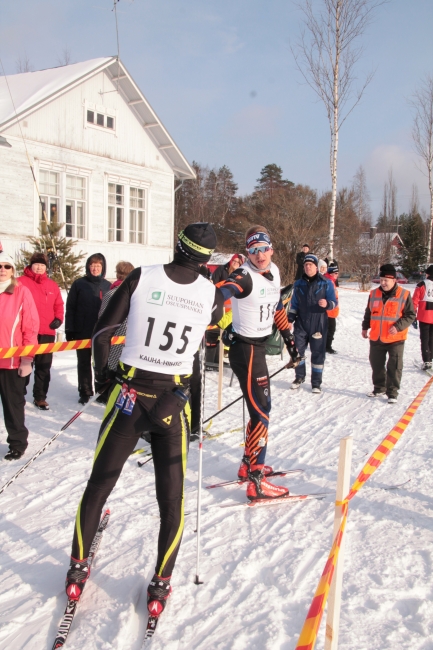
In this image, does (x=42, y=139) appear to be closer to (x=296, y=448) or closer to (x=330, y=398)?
(x=330, y=398)

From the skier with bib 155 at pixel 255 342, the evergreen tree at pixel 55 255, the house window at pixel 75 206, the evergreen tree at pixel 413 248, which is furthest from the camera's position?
the evergreen tree at pixel 413 248

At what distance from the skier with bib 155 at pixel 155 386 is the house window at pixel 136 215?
1903cm

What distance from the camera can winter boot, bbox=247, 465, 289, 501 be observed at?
414 centimetres

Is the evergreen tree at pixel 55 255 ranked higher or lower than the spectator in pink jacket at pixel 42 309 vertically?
higher

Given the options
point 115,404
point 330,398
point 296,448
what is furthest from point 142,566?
point 330,398

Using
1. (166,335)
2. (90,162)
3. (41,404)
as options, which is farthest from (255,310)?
(90,162)

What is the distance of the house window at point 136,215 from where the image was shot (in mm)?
21078

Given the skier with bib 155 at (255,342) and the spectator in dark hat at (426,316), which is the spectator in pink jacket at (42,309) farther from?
the spectator in dark hat at (426,316)

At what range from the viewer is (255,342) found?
4418mm

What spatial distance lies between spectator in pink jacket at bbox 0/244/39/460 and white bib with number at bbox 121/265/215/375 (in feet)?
8.74

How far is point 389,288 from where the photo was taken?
779 cm

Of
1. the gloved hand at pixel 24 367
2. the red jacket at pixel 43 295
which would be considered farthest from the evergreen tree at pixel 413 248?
the gloved hand at pixel 24 367

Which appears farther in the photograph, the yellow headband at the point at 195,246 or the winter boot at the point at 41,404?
the winter boot at the point at 41,404

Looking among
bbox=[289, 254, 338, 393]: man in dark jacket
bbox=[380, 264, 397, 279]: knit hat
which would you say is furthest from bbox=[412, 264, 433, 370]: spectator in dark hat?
bbox=[289, 254, 338, 393]: man in dark jacket
